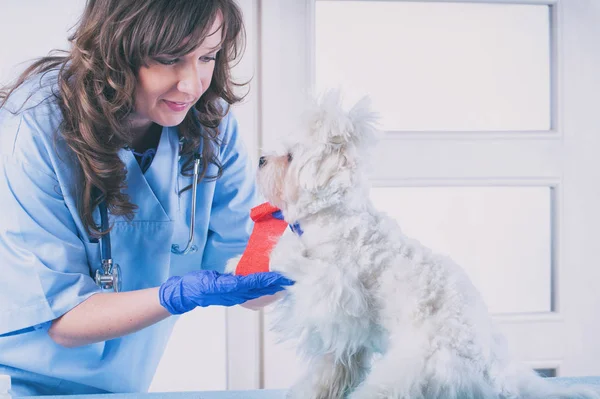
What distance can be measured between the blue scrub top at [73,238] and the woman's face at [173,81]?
13 centimetres

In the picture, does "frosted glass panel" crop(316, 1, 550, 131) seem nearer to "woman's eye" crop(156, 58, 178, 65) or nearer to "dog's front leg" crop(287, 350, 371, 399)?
"woman's eye" crop(156, 58, 178, 65)

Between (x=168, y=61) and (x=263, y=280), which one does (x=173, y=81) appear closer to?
(x=168, y=61)

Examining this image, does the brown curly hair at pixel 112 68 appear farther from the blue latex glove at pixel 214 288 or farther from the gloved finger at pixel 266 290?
the gloved finger at pixel 266 290

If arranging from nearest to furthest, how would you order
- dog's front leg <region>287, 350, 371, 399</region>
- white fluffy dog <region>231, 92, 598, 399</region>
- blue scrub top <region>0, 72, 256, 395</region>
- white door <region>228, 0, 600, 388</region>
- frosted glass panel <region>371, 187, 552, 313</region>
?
white fluffy dog <region>231, 92, 598, 399</region> → dog's front leg <region>287, 350, 371, 399</region> → blue scrub top <region>0, 72, 256, 395</region> → white door <region>228, 0, 600, 388</region> → frosted glass panel <region>371, 187, 552, 313</region>

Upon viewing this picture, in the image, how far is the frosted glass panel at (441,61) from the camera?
214cm

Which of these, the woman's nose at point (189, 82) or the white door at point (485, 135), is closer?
the woman's nose at point (189, 82)

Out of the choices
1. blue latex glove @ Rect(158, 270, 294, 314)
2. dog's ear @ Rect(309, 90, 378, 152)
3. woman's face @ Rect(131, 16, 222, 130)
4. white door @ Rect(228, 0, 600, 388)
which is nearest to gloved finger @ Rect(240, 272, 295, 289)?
blue latex glove @ Rect(158, 270, 294, 314)

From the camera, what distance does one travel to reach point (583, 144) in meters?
2.13

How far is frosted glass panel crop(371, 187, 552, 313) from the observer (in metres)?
2.19

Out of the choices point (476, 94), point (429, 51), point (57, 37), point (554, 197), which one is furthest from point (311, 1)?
point (554, 197)

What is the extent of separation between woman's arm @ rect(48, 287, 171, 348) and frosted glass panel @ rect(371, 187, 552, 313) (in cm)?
112

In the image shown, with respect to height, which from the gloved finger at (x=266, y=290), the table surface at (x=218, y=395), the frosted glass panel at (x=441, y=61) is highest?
the frosted glass panel at (x=441, y=61)

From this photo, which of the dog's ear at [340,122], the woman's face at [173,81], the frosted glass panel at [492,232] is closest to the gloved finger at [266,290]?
the dog's ear at [340,122]

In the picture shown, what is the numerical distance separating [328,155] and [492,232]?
1.39 m
